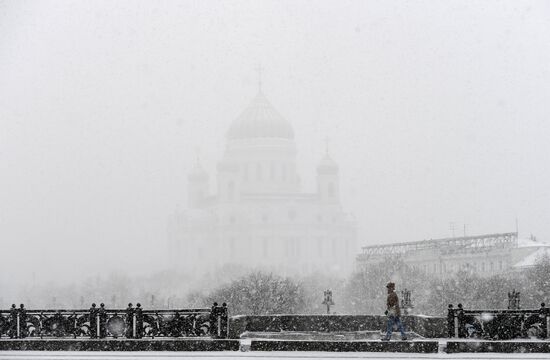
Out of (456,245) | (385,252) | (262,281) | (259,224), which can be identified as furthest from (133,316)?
(259,224)

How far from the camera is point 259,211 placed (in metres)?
164

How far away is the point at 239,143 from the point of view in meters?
165

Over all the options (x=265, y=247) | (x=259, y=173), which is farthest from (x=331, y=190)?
(x=265, y=247)

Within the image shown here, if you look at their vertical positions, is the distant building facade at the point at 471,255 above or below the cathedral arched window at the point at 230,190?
below

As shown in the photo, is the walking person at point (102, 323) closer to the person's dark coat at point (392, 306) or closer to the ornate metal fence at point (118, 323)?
the ornate metal fence at point (118, 323)

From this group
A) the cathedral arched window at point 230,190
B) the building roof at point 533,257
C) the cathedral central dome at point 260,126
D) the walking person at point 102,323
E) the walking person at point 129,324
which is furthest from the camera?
the cathedral central dome at point 260,126

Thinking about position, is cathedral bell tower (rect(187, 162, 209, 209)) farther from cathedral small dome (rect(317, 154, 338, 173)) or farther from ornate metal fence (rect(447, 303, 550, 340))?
ornate metal fence (rect(447, 303, 550, 340))

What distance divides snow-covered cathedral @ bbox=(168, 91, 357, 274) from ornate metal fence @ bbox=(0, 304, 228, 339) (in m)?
136

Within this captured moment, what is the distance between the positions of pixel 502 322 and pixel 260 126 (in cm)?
14417

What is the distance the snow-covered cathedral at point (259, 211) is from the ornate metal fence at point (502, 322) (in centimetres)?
13703

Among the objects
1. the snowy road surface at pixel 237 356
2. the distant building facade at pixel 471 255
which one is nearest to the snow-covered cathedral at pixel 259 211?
the distant building facade at pixel 471 255

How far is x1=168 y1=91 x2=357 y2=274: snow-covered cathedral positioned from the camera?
161750 millimetres

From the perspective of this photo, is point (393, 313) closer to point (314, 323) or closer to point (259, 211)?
point (314, 323)

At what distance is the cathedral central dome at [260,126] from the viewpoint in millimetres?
163875
